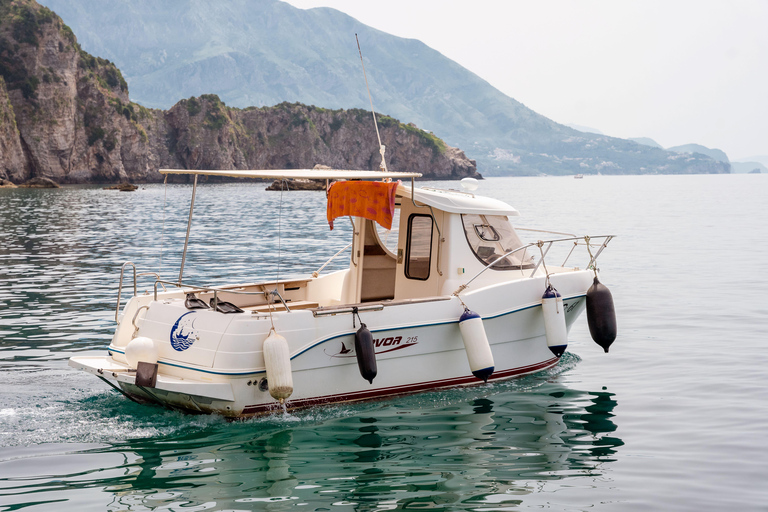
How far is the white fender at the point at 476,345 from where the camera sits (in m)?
9.08

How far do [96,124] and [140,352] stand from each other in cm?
11939

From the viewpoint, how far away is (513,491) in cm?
675

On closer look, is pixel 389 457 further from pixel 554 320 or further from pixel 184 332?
pixel 554 320

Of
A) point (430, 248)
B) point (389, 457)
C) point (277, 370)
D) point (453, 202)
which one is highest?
point (453, 202)

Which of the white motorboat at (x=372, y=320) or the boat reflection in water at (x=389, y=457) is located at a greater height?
the white motorboat at (x=372, y=320)

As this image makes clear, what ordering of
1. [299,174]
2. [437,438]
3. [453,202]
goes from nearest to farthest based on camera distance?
[437,438] < [299,174] < [453,202]

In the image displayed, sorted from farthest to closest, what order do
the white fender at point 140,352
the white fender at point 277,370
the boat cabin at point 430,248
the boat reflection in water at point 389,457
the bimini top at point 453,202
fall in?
the boat cabin at point 430,248 < the bimini top at point 453,202 < the white fender at point 140,352 < the white fender at point 277,370 < the boat reflection in water at point 389,457

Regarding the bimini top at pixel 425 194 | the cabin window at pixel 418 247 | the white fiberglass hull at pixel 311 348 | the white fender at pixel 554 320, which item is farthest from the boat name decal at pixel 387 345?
the white fender at pixel 554 320

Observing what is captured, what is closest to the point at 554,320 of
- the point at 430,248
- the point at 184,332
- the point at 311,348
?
the point at 430,248

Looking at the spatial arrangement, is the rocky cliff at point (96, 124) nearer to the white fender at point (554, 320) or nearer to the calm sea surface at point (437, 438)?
the calm sea surface at point (437, 438)

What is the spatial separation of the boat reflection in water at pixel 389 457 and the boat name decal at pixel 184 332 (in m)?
1.06

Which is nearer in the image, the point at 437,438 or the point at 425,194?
the point at 437,438

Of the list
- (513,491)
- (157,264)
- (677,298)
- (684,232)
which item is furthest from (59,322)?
(684,232)

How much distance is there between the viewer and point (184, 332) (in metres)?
8.55
